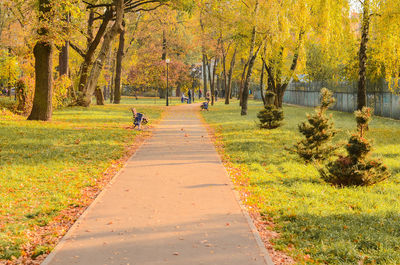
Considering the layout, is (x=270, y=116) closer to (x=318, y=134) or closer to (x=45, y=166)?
(x=318, y=134)

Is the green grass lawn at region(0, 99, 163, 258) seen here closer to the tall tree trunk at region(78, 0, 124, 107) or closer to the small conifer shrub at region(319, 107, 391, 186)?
the small conifer shrub at region(319, 107, 391, 186)

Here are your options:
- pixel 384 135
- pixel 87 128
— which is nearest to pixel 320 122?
pixel 384 135

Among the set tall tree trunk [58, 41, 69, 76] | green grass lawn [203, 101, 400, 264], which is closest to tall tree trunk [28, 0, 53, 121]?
green grass lawn [203, 101, 400, 264]

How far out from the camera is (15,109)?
2469cm

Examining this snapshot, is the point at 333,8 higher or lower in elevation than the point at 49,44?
higher

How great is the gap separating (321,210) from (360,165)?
229 centimetres

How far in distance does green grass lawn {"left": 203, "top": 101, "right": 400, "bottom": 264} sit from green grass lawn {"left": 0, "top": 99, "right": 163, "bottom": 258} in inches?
136

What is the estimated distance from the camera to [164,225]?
266 inches

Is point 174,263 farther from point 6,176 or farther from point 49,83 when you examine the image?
point 49,83

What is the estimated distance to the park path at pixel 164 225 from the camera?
18.2 ft

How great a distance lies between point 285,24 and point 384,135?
27.7 ft

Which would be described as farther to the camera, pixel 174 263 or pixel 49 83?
pixel 49 83

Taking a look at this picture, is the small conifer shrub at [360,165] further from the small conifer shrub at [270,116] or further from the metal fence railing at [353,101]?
the metal fence railing at [353,101]

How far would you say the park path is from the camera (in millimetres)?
5547
